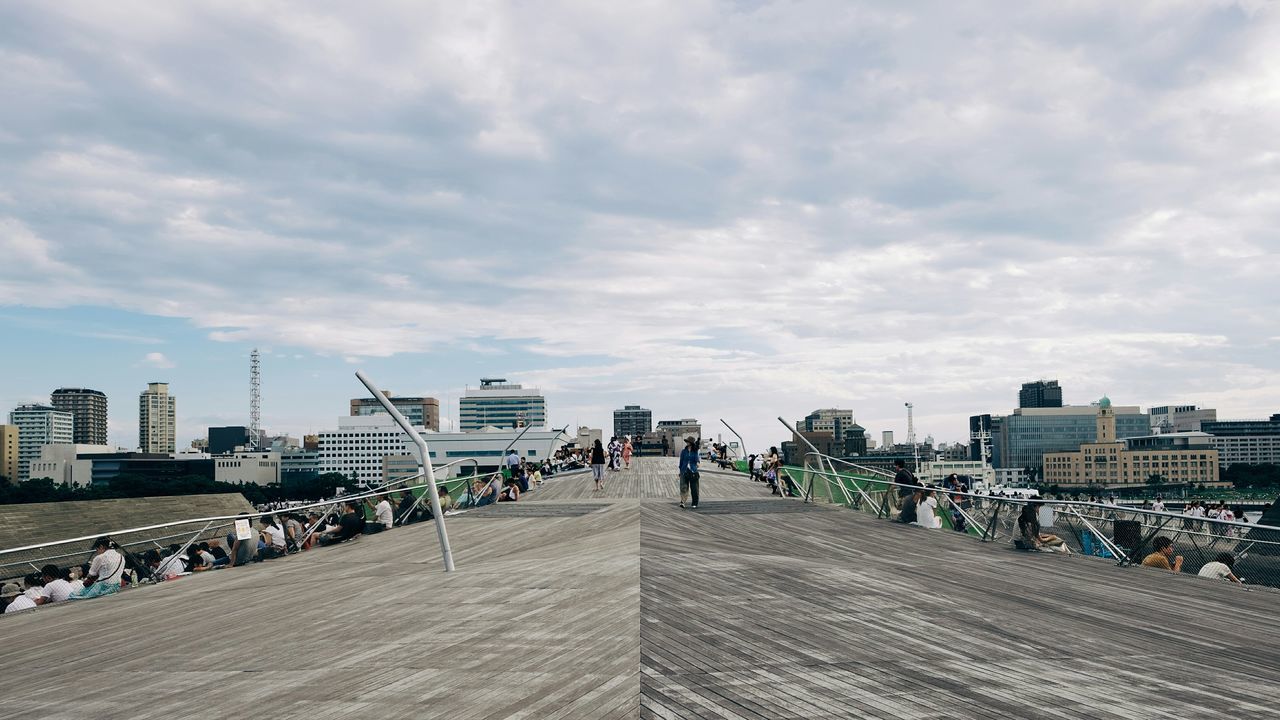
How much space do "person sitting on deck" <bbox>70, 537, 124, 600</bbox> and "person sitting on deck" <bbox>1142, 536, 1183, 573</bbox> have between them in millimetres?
17030

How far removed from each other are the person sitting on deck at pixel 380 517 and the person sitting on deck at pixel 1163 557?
16.3 m

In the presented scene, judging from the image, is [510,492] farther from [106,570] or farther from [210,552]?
[106,570]

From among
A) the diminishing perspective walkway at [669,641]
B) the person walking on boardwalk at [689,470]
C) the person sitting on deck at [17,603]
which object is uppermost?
the person walking on boardwalk at [689,470]

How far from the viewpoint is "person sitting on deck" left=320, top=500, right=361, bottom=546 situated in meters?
21.3

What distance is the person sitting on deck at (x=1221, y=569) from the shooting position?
43.6 ft

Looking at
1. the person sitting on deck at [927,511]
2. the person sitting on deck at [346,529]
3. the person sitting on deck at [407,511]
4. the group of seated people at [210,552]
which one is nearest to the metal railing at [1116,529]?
the person sitting on deck at [927,511]

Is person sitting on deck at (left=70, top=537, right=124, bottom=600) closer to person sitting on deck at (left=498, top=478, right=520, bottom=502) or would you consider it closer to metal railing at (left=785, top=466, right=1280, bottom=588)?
person sitting on deck at (left=498, top=478, right=520, bottom=502)

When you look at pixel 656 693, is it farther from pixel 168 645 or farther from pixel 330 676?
pixel 168 645

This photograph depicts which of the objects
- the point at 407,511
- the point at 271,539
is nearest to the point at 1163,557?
the point at 407,511

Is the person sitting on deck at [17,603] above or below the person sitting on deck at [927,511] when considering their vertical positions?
below

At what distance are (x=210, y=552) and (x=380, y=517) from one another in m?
4.53

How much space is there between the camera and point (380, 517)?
74.0 ft

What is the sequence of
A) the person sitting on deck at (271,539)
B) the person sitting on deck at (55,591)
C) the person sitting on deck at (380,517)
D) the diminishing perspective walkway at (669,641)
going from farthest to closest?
1. the person sitting on deck at (380,517)
2. the person sitting on deck at (271,539)
3. the person sitting on deck at (55,591)
4. the diminishing perspective walkway at (669,641)

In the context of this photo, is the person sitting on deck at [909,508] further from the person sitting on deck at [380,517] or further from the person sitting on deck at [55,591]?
the person sitting on deck at [55,591]
